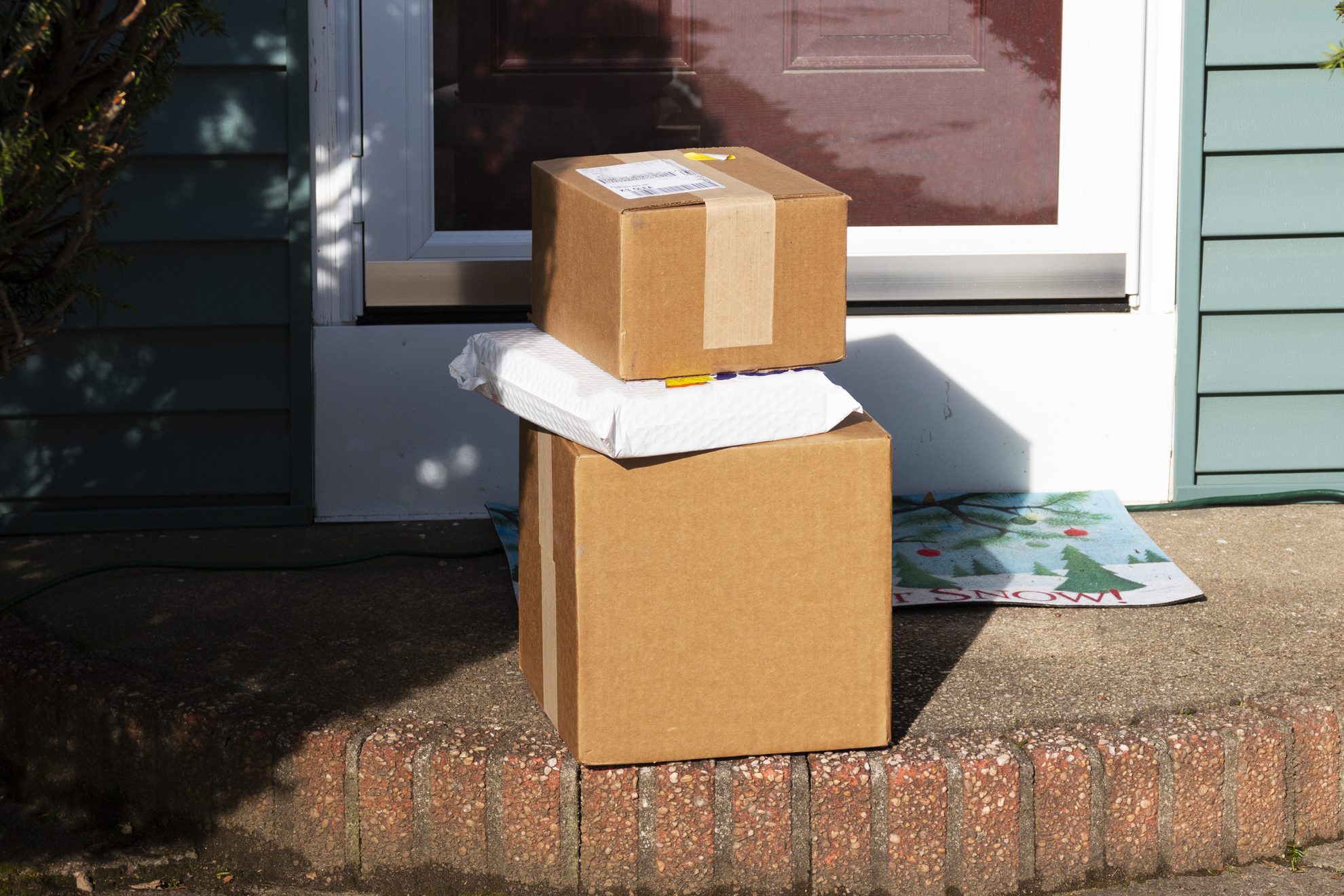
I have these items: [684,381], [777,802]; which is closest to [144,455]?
[684,381]

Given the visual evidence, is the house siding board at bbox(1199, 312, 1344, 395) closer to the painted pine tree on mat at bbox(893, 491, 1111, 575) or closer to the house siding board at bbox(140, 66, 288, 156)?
the painted pine tree on mat at bbox(893, 491, 1111, 575)

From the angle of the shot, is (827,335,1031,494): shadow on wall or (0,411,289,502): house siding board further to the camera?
(827,335,1031,494): shadow on wall

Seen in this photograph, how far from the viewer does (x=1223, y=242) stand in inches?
133

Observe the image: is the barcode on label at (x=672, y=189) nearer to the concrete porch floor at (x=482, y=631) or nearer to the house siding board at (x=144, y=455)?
the concrete porch floor at (x=482, y=631)

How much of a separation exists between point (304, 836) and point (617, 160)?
120 centimetres

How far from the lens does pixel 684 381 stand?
2.01 meters

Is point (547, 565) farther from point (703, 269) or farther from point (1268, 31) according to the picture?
point (1268, 31)

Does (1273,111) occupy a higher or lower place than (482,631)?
higher

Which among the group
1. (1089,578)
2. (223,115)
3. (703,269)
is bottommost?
(1089,578)

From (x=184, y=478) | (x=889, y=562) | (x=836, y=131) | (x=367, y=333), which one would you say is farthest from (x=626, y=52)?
(x=889, y=562)

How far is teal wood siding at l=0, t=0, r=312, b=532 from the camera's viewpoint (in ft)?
10.3

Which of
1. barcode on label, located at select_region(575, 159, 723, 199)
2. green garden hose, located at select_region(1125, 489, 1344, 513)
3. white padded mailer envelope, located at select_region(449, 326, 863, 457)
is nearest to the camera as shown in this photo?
white padded mailer envelope, located at select_region(449, 326, 863, 457)

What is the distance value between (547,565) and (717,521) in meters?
0.32

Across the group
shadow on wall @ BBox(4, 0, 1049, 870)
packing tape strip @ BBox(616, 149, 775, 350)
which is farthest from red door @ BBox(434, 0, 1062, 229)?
packing tape strip @ BBox(616, 149, 775, 350)
